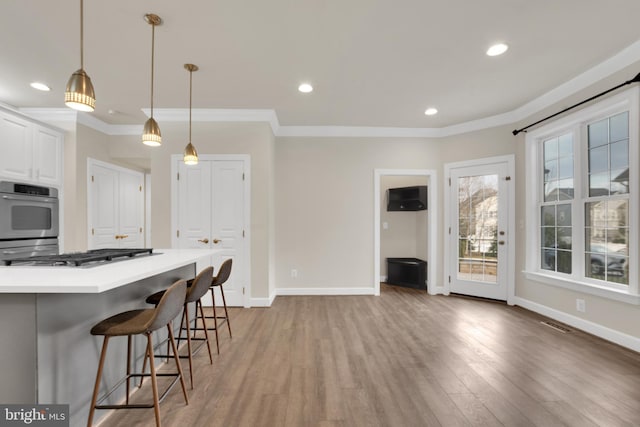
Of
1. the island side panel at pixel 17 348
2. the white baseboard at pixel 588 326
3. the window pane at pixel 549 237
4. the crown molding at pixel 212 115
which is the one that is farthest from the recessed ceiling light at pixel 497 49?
the island side panel at pixel 17 348

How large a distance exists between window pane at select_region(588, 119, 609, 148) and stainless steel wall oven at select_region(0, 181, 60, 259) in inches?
253

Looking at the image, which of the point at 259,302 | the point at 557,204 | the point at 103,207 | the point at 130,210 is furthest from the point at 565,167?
the point at 130,210

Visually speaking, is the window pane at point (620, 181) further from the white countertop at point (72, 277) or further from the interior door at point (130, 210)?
the interior door at point (130, 210)

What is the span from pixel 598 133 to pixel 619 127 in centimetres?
21

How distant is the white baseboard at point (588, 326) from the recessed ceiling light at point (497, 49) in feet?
9.53

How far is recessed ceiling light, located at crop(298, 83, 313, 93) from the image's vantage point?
129 inches

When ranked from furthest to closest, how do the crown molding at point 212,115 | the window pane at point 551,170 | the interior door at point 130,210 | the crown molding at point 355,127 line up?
the interior door at point 130,210 < the crown molding at point 212,115 < the window pane at point 551,170 < the crown molding at point 355,127

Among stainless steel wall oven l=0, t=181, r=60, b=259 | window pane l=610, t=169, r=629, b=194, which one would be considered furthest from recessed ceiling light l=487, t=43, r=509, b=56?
stainless steel wall oven l=0, t=181, r=60, b=259

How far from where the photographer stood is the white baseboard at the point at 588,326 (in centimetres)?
269

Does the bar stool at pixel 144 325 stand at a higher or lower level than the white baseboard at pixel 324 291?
higher

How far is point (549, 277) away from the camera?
3.56 m

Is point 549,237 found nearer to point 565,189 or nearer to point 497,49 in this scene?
point 565,189

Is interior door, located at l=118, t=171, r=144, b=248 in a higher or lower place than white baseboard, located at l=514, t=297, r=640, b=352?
higher

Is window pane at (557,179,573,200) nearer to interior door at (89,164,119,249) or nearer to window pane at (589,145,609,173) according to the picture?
window pane at (589,145,609,173)
